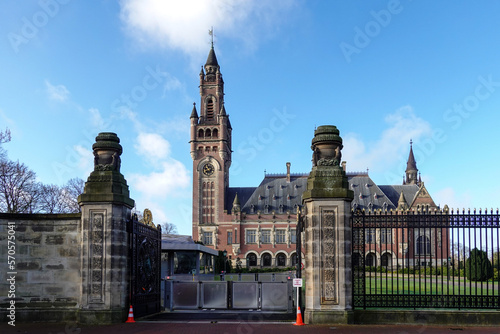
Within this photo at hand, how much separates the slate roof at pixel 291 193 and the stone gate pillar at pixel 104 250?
230 feet

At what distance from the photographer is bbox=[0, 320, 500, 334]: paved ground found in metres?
11.7

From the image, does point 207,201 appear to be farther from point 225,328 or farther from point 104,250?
point 225,328

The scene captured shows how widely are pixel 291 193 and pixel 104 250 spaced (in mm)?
73325

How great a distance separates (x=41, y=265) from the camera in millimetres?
13641

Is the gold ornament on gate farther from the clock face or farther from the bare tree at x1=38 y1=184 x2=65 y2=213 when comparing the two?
the clock face

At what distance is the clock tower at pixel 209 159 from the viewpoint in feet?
272

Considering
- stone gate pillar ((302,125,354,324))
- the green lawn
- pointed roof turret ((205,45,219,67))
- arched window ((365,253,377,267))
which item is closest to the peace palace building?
pointed roof turret ((205,45,219,67))

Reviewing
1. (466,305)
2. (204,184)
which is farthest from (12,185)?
(204,184)

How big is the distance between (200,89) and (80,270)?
73.8m

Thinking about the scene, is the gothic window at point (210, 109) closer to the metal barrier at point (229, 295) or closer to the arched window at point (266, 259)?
the arched window at point (266, 259)

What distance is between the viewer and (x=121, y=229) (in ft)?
44.2

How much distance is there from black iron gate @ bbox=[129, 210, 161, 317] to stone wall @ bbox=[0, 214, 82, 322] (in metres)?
1.48

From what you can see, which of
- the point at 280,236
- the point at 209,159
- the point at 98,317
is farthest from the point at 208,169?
the point at 98,317

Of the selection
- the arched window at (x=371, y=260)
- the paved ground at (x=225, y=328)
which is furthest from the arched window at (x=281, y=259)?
the paved ground at (x=225, y=328)
